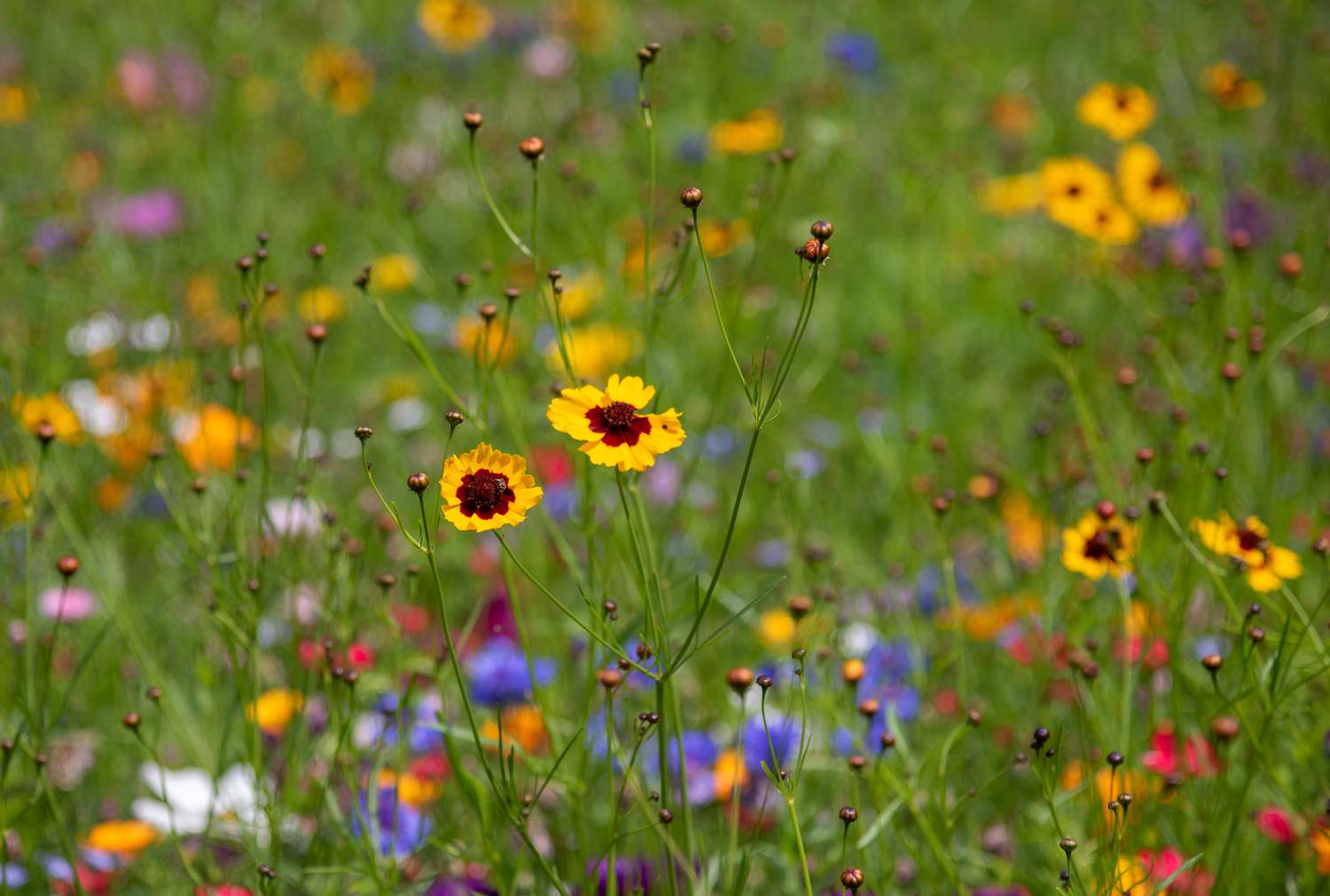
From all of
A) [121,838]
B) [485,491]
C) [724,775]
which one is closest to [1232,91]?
[724,775]

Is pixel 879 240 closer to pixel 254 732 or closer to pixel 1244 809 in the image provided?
pixel 1244 809

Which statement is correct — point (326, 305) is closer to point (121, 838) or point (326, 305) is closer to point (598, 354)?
point (598, 354)

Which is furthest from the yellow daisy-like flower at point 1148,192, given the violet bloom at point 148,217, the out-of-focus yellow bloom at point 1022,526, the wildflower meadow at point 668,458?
the violet bloom at point 148,217

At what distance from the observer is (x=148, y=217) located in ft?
9.68

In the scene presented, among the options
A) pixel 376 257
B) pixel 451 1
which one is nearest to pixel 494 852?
pixel 376 257

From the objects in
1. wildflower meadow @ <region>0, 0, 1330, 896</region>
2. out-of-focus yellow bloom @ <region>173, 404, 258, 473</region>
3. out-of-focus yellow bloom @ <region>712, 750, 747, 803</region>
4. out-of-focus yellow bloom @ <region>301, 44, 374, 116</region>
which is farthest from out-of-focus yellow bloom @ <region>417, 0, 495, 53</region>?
out-of-focus yellow bloom @ <region>712, 750, 747, 803</region>

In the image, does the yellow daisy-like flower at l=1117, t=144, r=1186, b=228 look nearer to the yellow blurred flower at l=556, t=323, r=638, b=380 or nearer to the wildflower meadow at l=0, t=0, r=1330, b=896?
the wildflower meadow at l=0, t=0, r=1330, b=896

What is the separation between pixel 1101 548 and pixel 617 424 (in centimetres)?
57

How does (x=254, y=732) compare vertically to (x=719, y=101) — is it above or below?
below

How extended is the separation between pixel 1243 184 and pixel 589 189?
1678 millimetres

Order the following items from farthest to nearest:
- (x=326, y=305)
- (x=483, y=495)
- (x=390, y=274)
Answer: (x=390, y=274)
(x=326, y=305)
(x=483, y=495)

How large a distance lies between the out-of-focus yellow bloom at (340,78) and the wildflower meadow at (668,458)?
0.03m

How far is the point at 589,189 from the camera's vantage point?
6.82ft

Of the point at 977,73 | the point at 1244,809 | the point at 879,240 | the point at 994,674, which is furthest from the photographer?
the point at 977,73
